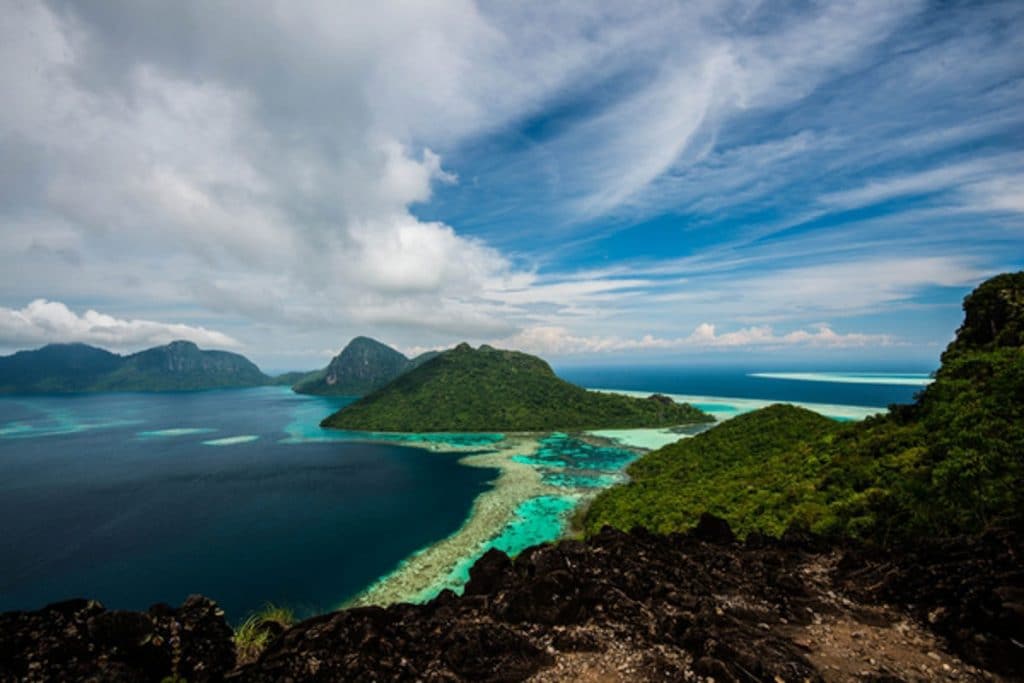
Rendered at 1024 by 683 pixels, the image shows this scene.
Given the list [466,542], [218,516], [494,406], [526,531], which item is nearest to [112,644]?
[466,542]

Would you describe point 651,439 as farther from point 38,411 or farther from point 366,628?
point 38,411

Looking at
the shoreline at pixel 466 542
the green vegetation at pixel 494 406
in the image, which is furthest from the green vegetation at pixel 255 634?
the green vegetation at pixel 494 406

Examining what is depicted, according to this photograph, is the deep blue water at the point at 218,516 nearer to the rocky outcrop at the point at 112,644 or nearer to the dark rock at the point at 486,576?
the dark rock at the point at 486,576

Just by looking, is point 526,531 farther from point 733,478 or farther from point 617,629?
point 617,629

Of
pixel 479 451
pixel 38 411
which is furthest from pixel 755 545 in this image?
pixel 38 411

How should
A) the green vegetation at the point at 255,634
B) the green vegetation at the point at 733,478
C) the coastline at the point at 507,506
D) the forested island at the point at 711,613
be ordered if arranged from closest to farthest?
1. the forested island at the point at 711,613
2. the green vegetation at the point at 255,634
3. the green vegetation at the point at 733,478
4. the coastline at the point at 507,506

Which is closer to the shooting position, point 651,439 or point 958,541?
point 958,541
